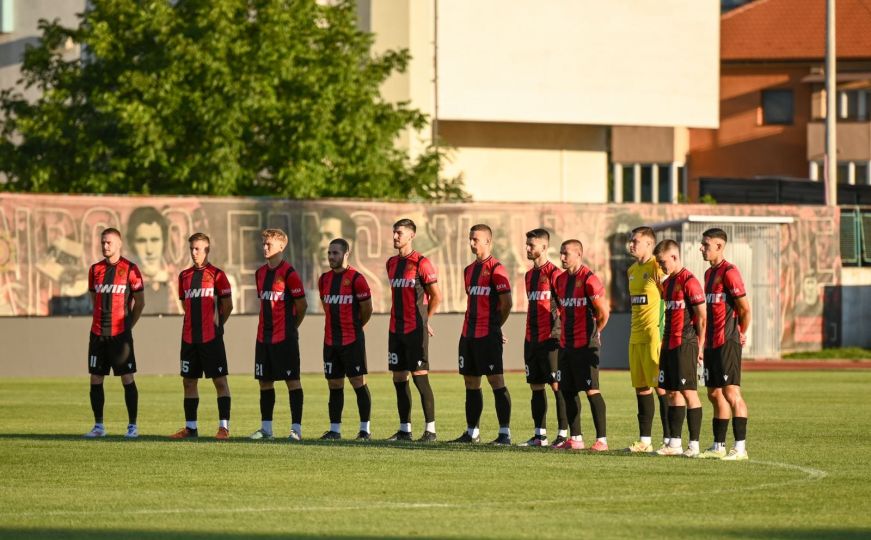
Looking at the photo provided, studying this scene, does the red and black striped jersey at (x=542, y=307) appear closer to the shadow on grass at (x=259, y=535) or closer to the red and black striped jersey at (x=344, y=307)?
the red and black striped jersey at (x=344, y=307)

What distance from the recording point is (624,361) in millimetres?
35625

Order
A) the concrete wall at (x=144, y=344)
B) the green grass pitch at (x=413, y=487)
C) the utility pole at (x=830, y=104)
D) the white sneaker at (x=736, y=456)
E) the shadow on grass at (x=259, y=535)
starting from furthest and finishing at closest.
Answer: the utility pole at (x=830, y=104) < the concrete wall at (x=144, y=344) < the white sneaker at (x=736, y=456) < the green grass pitch at (x=413, y=487) < the shadow on grass at (x=259, y=535)

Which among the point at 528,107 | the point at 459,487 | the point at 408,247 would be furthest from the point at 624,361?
the point at 459,487

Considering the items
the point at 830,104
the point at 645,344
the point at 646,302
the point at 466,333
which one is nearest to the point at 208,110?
the point at 830,104

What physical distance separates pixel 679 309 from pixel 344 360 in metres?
3.61

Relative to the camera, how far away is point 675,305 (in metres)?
15.1

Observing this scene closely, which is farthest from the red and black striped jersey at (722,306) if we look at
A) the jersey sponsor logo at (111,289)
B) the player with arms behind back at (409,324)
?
the jersey sponsor logo at (111,289)

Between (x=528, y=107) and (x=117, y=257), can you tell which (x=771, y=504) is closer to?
(x=117, y=257)

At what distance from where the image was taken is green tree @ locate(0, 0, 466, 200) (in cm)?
3631

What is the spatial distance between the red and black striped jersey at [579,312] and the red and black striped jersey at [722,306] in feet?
4.17

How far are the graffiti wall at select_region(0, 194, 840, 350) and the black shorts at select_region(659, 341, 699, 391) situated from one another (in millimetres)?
18080

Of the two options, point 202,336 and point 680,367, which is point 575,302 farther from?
point 202,336

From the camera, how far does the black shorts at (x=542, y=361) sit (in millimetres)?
16469

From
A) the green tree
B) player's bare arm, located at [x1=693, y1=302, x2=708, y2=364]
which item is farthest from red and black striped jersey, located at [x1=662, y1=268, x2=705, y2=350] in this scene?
the green tree
